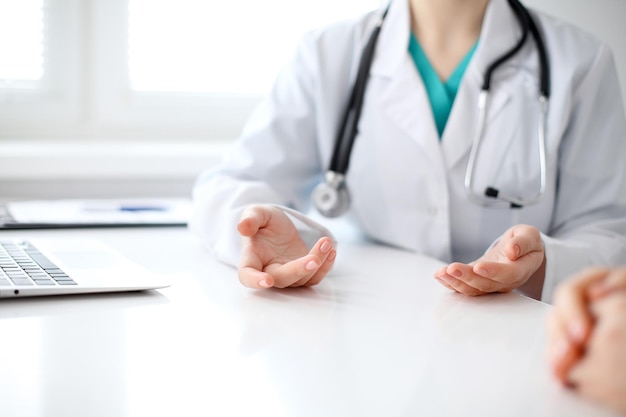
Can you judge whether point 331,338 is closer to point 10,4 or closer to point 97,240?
point 97,240

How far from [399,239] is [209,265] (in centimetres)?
34

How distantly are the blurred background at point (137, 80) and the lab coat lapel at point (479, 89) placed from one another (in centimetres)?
49

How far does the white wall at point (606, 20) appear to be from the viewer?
1743 mm

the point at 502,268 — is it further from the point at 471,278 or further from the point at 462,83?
the point at 462,83

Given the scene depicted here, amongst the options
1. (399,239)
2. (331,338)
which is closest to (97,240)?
(399,239)

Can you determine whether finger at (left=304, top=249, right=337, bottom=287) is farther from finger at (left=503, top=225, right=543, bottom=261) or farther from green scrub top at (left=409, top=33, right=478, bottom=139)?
green scrub top at (left=409, top=33, right=478, bottom=139)

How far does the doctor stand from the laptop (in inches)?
8.0

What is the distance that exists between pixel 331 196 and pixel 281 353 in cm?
62

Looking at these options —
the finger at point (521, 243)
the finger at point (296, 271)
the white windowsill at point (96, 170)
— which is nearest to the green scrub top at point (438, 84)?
the finger at point (521, 243)

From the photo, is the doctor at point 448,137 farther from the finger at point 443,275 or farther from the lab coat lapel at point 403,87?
the finger at point 443,275

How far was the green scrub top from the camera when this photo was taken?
1.34 metres

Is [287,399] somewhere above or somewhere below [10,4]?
below

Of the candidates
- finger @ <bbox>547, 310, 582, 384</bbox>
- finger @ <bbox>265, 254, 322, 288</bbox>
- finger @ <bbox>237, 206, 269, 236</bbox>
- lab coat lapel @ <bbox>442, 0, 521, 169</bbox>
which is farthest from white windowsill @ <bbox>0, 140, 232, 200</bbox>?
finger @ <bbox>547, 310, 582, 384</bbox>

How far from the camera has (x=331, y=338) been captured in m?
0.74
